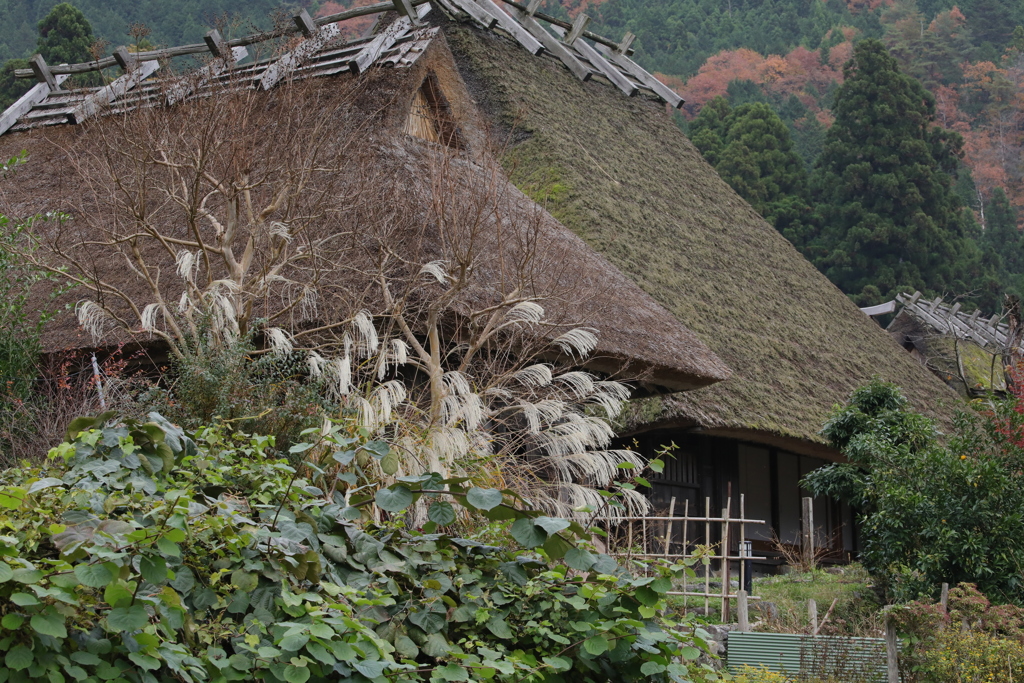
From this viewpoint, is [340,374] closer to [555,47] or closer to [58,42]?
[555,47]

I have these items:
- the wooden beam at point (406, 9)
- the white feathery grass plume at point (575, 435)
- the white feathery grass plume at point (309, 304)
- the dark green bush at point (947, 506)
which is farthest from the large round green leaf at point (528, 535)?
the wooden beam at point (406, 9)

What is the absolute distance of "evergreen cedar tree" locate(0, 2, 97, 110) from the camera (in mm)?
18844

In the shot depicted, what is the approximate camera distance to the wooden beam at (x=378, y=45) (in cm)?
963

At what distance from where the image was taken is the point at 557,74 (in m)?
14.1

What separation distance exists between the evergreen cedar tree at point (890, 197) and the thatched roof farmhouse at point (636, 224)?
1039 centimetres

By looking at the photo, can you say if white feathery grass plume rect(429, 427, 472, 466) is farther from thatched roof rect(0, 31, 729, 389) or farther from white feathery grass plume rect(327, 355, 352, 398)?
thatched roof rect(0, 31, 729, 389)

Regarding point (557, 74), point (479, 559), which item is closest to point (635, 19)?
point (557, 74)

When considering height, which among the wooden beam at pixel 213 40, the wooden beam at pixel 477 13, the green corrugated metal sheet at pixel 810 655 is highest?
the wooden beam at pixel 477 13

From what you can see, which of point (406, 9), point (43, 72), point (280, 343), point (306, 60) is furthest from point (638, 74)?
point (280, 343)

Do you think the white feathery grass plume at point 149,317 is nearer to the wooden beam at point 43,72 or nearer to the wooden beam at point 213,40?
the wooden beam at point 213,40

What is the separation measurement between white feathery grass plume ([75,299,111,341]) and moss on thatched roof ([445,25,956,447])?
3.98 m

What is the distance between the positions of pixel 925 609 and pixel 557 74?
10.1 m

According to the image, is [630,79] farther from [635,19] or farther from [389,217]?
[635,19]

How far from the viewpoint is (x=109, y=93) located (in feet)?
32.4
